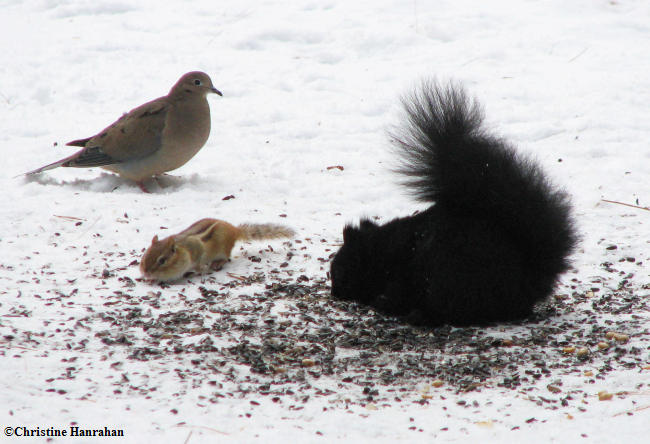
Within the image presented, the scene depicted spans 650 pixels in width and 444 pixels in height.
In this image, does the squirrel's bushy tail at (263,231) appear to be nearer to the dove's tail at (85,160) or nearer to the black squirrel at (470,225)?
the black squirrel at (470,225)

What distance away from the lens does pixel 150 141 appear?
6121 millimetres

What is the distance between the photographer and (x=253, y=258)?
4859mm

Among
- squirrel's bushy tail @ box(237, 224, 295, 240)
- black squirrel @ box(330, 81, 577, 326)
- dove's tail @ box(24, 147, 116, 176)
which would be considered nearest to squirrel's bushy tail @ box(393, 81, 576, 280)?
black squirrel @ box(330, 81, 577, 326)

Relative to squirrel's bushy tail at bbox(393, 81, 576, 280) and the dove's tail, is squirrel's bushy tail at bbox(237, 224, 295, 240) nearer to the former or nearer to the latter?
squirrel's bushy tail at bbox(393, 81, 576, 280)

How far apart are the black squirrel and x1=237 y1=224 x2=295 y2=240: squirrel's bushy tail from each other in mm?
1076

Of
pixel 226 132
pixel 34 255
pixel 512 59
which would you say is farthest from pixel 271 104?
pixel 34 255

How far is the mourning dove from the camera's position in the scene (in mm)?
6105

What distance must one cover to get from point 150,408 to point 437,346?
1.44m

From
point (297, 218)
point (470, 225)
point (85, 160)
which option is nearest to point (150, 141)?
point (85, 160)

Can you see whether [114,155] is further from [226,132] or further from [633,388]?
[633,388]

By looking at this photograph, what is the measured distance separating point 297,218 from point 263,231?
0.64 m

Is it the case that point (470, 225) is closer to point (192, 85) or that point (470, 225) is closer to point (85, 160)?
point (192, 85)

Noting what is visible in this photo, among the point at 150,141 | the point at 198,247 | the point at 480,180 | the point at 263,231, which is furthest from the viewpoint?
the point at 150,141

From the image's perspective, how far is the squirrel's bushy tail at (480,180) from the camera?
3770mm
